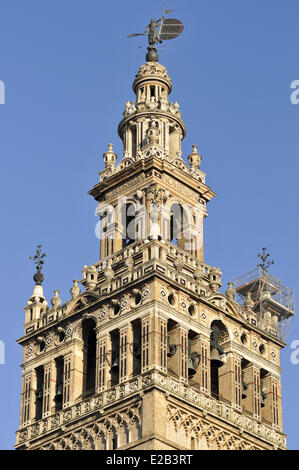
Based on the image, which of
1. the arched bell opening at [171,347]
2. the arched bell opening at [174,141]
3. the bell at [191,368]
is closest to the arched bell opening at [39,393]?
the arched bell opening at [171,347]

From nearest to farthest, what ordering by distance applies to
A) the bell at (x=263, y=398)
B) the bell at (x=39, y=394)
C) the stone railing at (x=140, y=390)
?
the stone railing at (x=140, y=390) → the bell at (x=39, y=394) → the bell at (x=263, y=398)

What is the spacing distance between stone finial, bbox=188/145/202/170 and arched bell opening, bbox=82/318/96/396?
14009mm

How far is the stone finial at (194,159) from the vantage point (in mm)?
105250

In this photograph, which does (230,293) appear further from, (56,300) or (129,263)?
(56,300)

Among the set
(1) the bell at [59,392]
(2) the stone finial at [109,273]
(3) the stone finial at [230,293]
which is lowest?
(1) the bell at [59,392]

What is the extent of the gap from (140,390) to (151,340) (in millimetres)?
2803

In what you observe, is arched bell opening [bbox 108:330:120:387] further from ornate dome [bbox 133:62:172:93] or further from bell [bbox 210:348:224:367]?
ornate dome [bbox 133:62:172:93]

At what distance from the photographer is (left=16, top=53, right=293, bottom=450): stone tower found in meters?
90.4

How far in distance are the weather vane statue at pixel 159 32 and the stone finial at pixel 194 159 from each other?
7.16m

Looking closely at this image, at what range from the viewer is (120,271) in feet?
318

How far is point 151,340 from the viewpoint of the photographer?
9062 centimetres

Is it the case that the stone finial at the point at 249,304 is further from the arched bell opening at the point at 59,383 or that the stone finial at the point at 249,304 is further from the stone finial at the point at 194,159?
the arched bell opening at the point at 59,383
